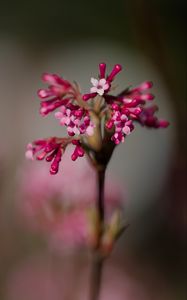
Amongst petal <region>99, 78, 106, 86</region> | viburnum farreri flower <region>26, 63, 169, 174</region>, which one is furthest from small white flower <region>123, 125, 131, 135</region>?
petal <region>99, 78, 106, 86</region>

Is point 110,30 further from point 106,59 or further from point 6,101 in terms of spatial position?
point 6,101

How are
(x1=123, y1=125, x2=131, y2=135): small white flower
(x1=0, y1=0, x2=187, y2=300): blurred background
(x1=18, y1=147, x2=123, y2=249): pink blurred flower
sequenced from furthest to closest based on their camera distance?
(x1=0, y1=0, x2=187, y2=300): blurred background < (x1=18, y1=147, x2=123, y2=249): pink blurred flower < (x1=123, y1=125, x2=131, y2=135): small white flower

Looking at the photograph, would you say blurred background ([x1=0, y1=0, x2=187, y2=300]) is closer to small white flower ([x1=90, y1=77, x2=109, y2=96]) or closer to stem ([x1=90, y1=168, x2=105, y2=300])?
stem ([x1=90, y1=168, x2=105, y2=300])

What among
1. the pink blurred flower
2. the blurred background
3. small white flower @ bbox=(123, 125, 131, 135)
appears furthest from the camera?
the blurred background

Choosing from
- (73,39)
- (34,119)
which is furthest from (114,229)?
(73,39)

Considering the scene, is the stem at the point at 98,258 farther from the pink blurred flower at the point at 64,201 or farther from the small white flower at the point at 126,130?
the pink blurred flower at the point at 64,201

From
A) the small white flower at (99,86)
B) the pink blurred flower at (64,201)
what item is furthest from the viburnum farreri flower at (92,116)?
the pink blurred flower at (64,201)
